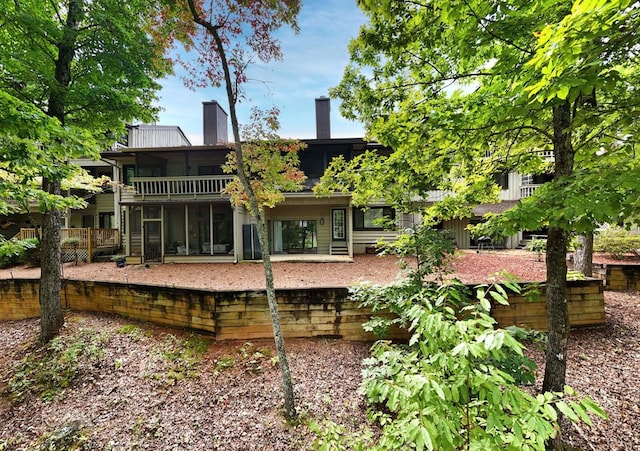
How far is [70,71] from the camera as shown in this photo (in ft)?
16.3

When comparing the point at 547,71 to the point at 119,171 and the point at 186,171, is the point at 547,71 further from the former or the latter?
the point at 119,171

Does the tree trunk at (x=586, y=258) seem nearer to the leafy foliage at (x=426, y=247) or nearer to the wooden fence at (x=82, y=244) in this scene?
the leafy foliage at (x=426, y=247)

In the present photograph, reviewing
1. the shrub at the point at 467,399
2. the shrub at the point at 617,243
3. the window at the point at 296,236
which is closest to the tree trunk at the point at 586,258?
the shrub at the point at 617,243

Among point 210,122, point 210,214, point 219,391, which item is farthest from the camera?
point 210,122

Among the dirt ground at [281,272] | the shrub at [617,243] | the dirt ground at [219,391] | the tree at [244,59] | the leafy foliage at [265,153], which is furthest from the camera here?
the shrub at [617,243]

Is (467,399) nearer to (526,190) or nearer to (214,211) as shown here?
(214,211)

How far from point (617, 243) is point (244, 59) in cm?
1243

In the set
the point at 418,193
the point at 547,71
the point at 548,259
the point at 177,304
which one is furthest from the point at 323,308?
the point at 547,71

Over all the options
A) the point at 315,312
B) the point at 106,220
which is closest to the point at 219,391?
the point at 315,312

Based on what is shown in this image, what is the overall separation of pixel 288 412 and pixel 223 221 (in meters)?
10.2

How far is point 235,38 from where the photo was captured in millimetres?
3895

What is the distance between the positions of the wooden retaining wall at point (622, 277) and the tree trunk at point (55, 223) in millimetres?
12104

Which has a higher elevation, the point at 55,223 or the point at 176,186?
the point at 176,186

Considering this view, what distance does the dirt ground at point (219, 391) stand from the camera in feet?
10.0
